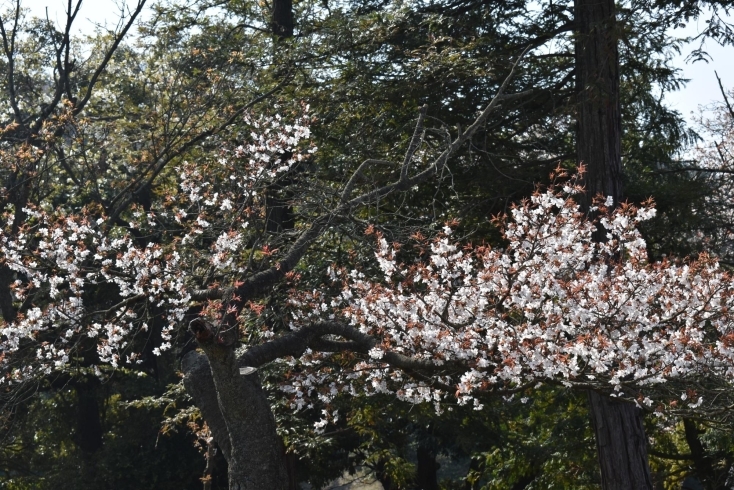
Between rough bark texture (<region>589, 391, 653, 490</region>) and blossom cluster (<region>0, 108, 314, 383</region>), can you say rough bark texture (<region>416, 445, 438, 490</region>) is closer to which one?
rough bark texture (<region>589, 391, 653, 490</region>)

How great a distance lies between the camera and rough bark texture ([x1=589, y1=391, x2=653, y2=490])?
375 inches

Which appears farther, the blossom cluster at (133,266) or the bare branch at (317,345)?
the blossom cluster at (133,266)

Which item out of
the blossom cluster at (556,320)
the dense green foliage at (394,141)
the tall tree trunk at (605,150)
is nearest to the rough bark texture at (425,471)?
the dense green foliage at (394,141)

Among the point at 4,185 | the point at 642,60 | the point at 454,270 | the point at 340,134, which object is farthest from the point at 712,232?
the point at 4,185

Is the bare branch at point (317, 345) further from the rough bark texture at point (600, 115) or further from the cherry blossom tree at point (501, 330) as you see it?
the rough bark texture at point (600, 115)

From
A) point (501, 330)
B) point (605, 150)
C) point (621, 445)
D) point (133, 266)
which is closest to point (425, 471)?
point (621, 445)

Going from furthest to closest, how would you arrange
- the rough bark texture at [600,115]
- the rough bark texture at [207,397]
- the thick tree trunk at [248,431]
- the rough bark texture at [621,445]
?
the rough bark texture at [600,115], the rough bark texture at [621,445], the rough bark texture at [207,397], the thick tree trunk at [248,431]

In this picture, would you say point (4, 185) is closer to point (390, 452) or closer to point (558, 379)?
point (390, 452)

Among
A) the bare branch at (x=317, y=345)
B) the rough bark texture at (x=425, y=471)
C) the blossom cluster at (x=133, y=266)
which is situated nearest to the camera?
the bare branch at (x=317, y=345)

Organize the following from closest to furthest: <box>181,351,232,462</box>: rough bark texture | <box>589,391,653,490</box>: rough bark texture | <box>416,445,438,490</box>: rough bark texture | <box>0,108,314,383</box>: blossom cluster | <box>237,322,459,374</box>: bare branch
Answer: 1. <box>237,322,459,374</box>: bare branch
2. <box>181,351,232,462</box>: rough bark texture
3. <box>0,108,314,383</box>: blossom cluster
4. <box>589,391,653,490</box>: rough bark texture
5. <box>416,445,438,490</box>: rough bark texture

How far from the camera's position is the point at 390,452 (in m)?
12.8

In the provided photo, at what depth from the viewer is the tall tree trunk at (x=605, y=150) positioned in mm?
9523

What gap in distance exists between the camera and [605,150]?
982 cm

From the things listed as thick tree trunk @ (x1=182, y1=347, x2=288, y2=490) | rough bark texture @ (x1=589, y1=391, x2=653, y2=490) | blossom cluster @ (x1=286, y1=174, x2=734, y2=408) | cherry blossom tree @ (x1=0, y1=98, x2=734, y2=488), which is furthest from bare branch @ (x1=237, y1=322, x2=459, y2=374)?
rough bark texture @ (x1=589, y1=391, x2=653, y2=490)
